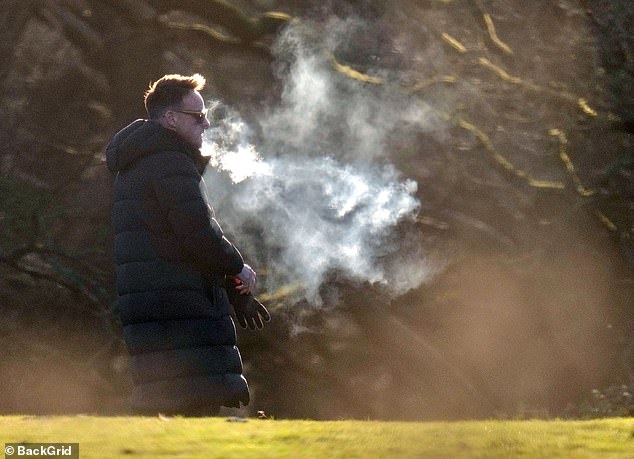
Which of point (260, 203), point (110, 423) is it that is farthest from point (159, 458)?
point (260, 203)

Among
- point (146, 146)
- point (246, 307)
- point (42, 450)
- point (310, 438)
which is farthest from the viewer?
point (246, 307)

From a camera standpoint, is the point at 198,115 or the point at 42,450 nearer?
the point at 42,450

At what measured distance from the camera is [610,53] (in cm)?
998

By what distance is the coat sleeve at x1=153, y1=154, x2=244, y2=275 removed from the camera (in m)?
4.62

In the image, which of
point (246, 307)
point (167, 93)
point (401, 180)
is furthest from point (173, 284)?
point (401, 180)

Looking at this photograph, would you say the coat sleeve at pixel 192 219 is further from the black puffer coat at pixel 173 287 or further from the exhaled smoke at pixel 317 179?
the exhaled smoke at pixel 317 179

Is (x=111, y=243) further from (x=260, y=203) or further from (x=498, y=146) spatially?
(x=498, y=146)

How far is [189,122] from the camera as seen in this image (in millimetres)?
4883

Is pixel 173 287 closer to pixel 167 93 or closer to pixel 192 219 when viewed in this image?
pixel 192 219

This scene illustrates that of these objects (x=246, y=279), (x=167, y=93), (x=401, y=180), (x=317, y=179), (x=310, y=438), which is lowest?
(x=401, y=180)

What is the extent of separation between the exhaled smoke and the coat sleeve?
3.88m

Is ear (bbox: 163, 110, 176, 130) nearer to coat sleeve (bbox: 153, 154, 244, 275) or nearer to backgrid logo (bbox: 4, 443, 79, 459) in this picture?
coat sleeve (bbox: 153, 154, 244, 275)

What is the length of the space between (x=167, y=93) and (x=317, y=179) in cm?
400

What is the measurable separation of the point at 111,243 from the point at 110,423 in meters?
5.08
